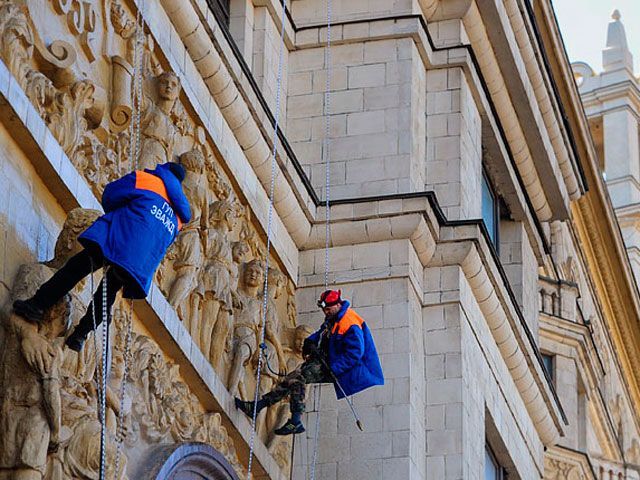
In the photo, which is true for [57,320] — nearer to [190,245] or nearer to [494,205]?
[190,245]

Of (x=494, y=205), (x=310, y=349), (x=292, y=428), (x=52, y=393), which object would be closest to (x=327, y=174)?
(x=310, y=349)

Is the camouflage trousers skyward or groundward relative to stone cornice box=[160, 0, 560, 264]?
groundward

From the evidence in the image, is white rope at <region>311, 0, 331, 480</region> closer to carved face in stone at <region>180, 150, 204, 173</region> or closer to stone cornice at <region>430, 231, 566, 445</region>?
stone cornice at <region>430, 231, 566, 445</region>

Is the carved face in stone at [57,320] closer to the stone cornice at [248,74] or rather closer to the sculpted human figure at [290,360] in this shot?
the stone cornice at [248,74]

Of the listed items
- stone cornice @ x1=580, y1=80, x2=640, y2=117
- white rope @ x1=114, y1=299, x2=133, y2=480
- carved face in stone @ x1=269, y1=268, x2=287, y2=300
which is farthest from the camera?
stone cornice @ x1=580, y1=80, x2=640, y2=117

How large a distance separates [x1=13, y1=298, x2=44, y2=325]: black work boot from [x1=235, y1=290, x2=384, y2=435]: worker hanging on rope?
4.62 meters

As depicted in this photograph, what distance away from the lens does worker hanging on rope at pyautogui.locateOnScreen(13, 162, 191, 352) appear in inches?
598

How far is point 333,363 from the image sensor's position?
2011 cm

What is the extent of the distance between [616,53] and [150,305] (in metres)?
36.3

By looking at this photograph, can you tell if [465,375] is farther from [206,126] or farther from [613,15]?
[613,15]

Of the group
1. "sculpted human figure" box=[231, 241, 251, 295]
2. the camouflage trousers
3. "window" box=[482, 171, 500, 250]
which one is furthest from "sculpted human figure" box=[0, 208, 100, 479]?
"window" box=[482, 171, 500, 250]

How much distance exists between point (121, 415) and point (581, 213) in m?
23.6

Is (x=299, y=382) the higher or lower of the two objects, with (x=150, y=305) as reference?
higher

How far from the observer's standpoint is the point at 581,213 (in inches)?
1570
